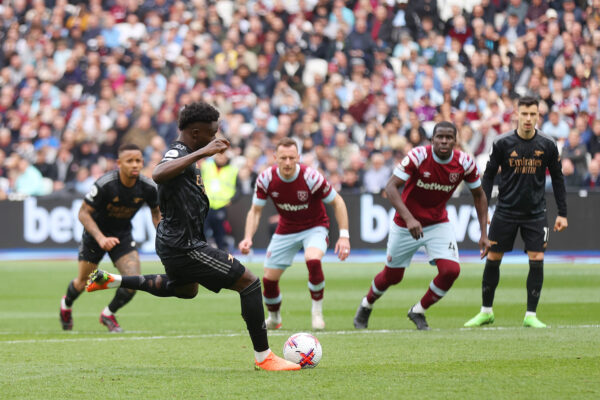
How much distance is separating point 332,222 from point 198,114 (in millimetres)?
13336

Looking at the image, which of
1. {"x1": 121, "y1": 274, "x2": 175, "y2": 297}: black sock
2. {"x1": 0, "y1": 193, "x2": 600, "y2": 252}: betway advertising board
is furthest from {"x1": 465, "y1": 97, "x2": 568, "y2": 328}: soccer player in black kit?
{"x1": 0, "y1": 193, "x2": 600, "y2": 252}: betway advertising board

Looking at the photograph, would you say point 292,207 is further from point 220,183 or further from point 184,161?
point 220,183

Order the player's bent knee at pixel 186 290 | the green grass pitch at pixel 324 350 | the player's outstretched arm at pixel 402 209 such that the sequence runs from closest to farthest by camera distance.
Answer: the green grass pitch at pixel 324 350 < the player's bent knee at pixel 186 290 < the player's outstretched arm at pixel 402 209

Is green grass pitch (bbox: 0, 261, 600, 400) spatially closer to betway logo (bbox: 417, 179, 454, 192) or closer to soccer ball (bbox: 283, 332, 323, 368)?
soccer ball (bbox: 283, 332, 323, 368)

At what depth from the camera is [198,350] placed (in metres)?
9.12

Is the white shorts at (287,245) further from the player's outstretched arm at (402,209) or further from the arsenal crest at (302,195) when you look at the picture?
the player's outstretched arm at (402,209)

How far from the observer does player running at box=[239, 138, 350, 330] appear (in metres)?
11.3

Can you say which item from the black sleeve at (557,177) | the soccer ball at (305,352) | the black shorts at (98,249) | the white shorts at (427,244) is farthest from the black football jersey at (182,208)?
the black sleeve at (557,177)

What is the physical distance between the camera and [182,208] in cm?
739

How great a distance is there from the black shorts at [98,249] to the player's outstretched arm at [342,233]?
2413mm

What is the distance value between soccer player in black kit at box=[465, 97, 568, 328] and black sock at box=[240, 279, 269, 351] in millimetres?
4133

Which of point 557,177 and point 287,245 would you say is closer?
point 557,177

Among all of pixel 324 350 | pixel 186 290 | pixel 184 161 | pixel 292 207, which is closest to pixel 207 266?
pixel 186 290

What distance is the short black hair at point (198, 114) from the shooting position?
7414mm
